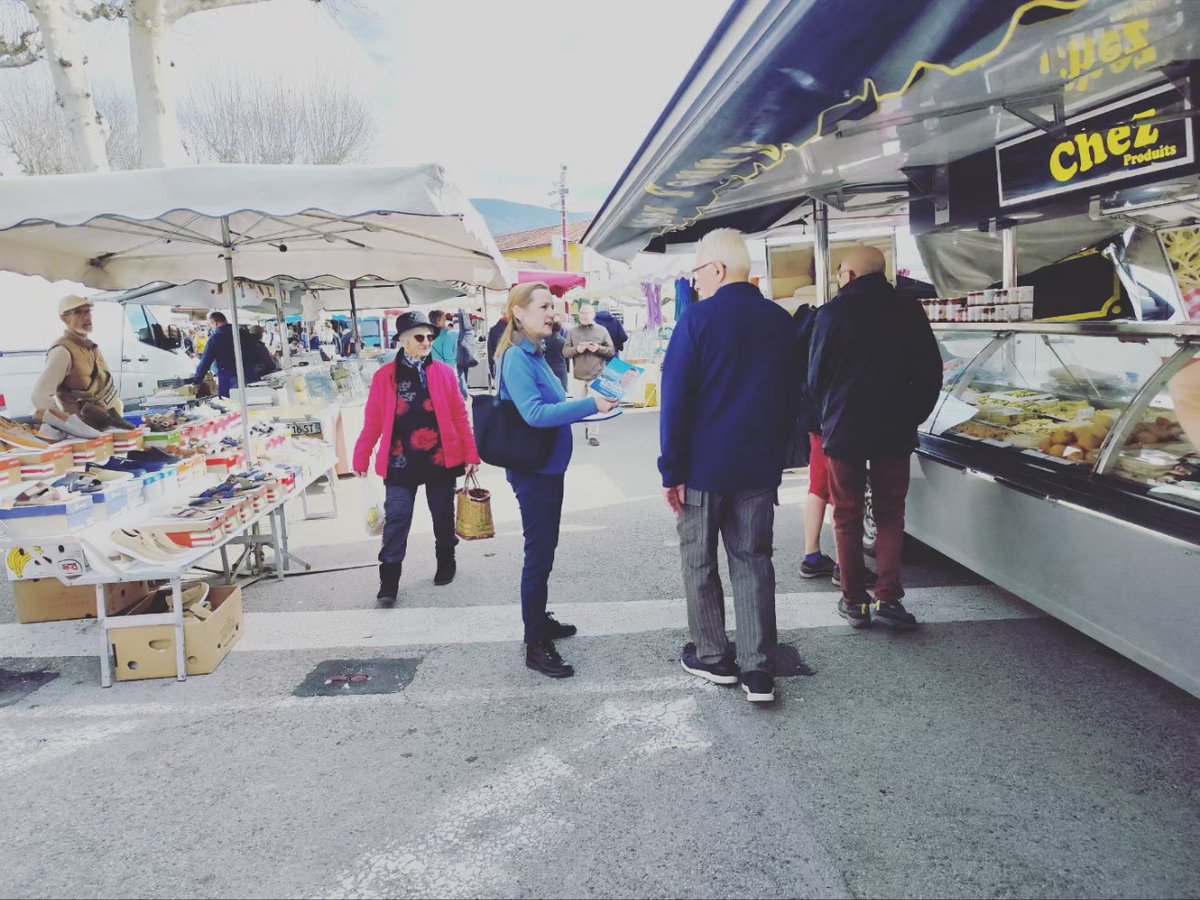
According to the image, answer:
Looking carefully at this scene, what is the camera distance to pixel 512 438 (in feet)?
11.8

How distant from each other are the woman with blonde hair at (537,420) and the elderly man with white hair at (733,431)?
0.40 metres

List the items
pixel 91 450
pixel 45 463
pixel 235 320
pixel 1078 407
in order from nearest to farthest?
1. pixel 1078 407
2. pixel 45 463
3. pixel 91 450
4. pixel 235 320

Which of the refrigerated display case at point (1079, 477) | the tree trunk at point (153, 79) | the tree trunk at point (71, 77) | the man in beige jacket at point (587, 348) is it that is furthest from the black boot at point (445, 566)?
the tree trunk at point (71, 77)

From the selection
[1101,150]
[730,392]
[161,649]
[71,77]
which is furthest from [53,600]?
[71,77]

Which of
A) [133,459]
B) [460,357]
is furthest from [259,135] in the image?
[133,459]

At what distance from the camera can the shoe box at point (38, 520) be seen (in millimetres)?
3812

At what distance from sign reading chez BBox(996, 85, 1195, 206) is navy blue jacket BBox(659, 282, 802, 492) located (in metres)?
2.29

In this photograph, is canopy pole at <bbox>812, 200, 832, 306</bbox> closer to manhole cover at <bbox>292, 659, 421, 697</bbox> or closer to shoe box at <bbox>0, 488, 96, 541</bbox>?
manhole cover at <bbox>292, 659, 421, 697</bbox>

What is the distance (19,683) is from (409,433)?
2345 millimetres

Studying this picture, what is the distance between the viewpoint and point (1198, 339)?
10.8 ft

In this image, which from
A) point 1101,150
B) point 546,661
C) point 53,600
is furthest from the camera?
point 53,600

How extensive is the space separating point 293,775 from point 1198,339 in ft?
13.4

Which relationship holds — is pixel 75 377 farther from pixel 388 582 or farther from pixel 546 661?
pixel 546 661

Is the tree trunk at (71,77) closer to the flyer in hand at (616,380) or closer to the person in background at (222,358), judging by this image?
the person in background at (222,358)
